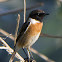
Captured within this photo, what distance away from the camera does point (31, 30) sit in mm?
2336

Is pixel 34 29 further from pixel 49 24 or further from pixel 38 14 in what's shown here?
pixel 49 24

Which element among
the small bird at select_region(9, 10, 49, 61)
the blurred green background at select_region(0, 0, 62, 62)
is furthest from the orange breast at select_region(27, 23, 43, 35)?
the blurred green background at select_region(0, 0, 62, 62)

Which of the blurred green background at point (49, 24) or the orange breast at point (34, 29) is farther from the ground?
the orange breast at point (34, 29)

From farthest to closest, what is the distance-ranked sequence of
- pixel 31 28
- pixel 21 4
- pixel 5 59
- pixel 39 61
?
1. pixel 21 4
2. pixel 39 61
3. pixel 5 59
4. pixel 31 28

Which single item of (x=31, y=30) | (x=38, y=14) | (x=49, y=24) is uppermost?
(x=38, y=14)

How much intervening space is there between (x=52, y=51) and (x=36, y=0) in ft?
4.90

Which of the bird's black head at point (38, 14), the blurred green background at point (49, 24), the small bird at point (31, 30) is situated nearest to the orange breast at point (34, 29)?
the small bird at point (31, 30)

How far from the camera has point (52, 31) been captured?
191 inches

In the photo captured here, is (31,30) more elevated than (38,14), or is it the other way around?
(38,14)

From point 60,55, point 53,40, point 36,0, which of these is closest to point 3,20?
point 36,0

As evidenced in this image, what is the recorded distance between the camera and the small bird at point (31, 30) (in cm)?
234

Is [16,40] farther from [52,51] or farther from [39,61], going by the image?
[52,51]

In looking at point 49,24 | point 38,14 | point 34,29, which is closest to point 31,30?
point 34,29

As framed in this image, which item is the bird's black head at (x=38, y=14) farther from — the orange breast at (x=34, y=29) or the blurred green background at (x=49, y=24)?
the blurred green background at (x=49, y=24)
